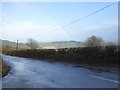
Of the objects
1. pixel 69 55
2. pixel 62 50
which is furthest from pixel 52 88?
pixel 62 50

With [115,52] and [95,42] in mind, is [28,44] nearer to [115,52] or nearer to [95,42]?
[95,42]

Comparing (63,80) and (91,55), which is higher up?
(91,55)

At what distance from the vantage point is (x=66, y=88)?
10.3 metres

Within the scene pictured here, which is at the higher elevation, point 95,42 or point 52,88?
point 95,42

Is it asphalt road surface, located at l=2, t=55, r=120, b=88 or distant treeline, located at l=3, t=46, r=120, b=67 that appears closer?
asphalt road surface, located at l=2, t=55, r=120, b=88

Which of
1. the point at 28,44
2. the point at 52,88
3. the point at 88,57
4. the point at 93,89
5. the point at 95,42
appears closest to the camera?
the point at 93,89

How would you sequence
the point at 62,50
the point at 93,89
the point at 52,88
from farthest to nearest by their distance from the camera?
the point at 62,50
the point at 52,88
the point at 93,89

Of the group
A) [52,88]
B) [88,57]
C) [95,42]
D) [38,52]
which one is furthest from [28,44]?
[52,88]

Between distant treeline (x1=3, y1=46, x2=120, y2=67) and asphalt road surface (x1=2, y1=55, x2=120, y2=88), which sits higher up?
distant treeline (x1=3, y1=46, x2=120, y2=67)

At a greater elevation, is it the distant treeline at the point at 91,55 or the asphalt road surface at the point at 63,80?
the distant treeline at the point at 91,55

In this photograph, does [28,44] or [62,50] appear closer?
[62,50]

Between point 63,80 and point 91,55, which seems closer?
point 63,80

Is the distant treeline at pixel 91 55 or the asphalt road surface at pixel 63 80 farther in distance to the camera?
Result: the distant treeline at pixel 91 55

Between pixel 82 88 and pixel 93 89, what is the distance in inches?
20.5
